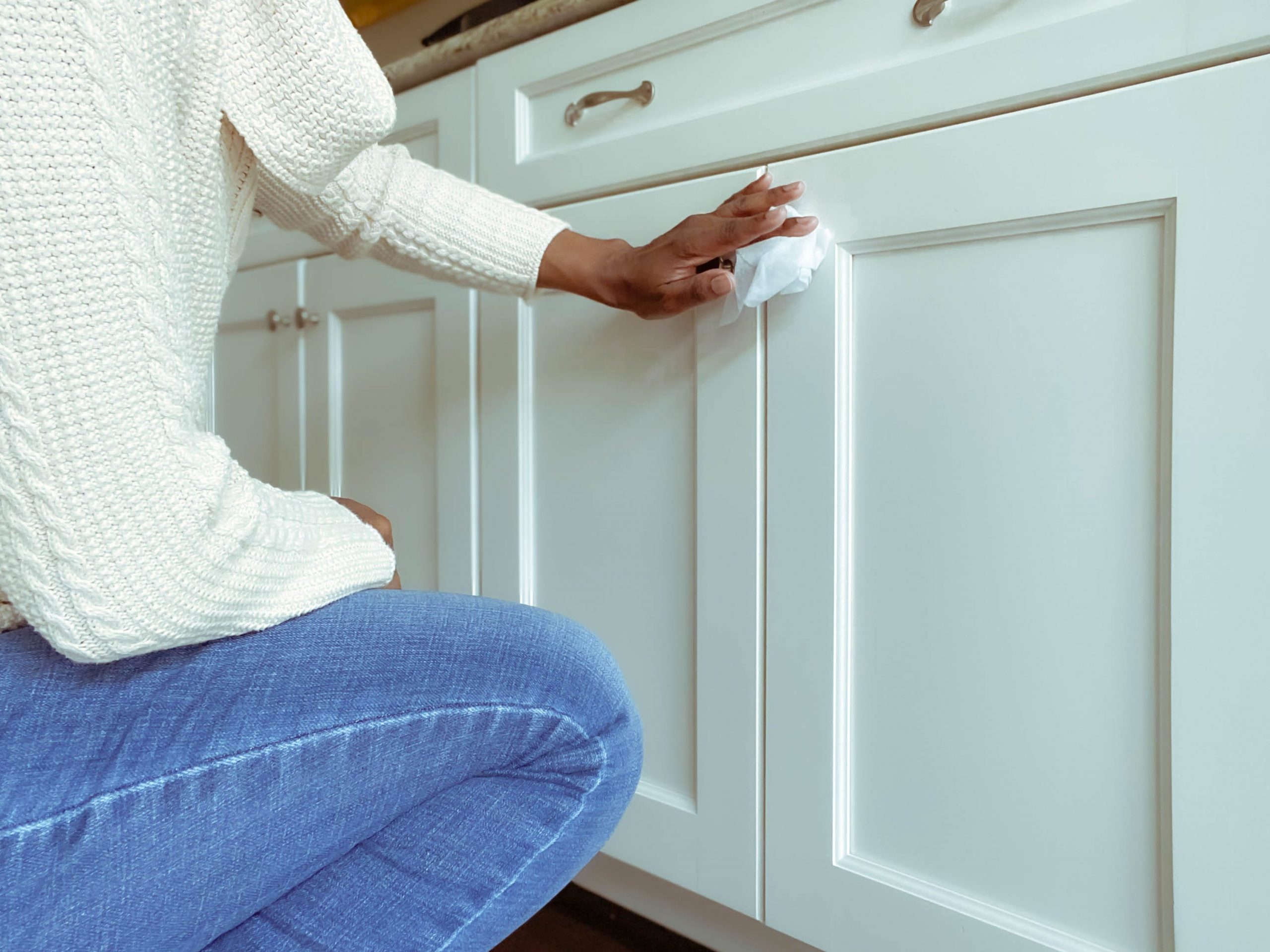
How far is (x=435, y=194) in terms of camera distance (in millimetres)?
730

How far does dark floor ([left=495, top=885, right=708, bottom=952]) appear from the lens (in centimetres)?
101

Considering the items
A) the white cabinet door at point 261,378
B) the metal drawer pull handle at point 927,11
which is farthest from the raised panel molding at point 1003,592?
the white cabinet door at point 261,378

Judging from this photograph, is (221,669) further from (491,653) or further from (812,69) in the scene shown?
(812,69)

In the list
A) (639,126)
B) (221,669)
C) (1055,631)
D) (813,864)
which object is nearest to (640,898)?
(813,864)

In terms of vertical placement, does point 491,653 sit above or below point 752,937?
above

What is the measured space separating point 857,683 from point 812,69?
51cm

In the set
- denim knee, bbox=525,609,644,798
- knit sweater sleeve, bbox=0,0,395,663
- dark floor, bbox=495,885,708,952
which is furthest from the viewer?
dark floor, bbox=495,885,708,952

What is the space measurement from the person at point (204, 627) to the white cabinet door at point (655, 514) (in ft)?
0.96

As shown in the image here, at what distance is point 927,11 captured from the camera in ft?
2.23

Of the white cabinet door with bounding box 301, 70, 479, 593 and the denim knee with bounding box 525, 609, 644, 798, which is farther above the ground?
the white cabinet door with bounding box 301, 70, 479, 593

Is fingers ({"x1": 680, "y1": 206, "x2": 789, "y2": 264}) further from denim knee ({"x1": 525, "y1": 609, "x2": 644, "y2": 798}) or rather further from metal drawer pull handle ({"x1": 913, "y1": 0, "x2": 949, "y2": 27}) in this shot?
denim knee ({"x1": 525, "y1": 609, "x2": 644, "y2": 798})

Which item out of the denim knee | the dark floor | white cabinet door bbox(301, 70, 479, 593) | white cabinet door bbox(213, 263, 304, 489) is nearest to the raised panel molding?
the denim knee

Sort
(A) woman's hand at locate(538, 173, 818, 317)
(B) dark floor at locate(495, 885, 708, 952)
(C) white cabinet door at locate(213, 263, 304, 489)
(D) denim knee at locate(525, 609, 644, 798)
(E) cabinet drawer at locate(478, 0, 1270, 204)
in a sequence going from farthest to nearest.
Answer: (C) white cabinet door at locate(213, 263, 304, 489)
(B) dark floor at locate(495, 885, 708, 952)
(A) woman's hand at locate(538, 173, 818, 317)
(E) cabinet drawer at locate(478, 0, 1270, 204)
(D) denim knee at locate(525, 609, 644, 798)

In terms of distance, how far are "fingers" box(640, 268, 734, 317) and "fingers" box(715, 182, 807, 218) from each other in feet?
0.15
